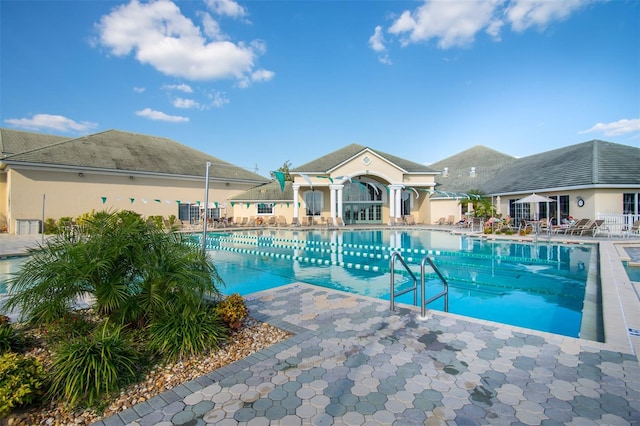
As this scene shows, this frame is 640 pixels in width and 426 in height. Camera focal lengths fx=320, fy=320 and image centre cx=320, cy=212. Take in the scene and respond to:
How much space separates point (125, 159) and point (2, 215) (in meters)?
8.49

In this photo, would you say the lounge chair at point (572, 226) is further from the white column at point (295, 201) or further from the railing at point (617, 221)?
the white column at point (295, 201)

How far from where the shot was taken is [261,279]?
10.2 meters

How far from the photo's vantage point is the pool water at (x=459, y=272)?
707 cm

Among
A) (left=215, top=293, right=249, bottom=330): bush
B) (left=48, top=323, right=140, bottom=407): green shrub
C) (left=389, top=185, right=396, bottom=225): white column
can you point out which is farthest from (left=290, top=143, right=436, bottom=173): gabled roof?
(left=48, top=323, right=140, bottom=407): green shrub

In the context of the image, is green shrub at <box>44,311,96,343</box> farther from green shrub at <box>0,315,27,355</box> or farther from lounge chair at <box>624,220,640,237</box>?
lounge chair at <box>624,220,640,237</box>

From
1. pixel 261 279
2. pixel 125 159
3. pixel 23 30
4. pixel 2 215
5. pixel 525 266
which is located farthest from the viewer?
pixel 125 159

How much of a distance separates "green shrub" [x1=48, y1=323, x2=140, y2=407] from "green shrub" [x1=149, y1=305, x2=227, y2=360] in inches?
16.1

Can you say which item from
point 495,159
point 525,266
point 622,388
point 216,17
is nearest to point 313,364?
point 622,388

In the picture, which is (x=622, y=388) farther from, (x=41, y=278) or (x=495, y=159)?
(x=495, y=159)

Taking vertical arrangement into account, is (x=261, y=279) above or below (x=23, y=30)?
below

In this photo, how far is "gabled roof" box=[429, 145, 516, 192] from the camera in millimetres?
32062

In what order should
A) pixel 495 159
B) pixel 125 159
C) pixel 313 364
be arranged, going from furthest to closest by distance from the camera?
pixel 495 159 → pixel 125 159 → pixel 313 364

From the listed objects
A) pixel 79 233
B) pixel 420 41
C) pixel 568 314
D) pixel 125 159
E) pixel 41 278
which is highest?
pixel 420 41

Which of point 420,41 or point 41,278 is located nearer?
point 41,278
